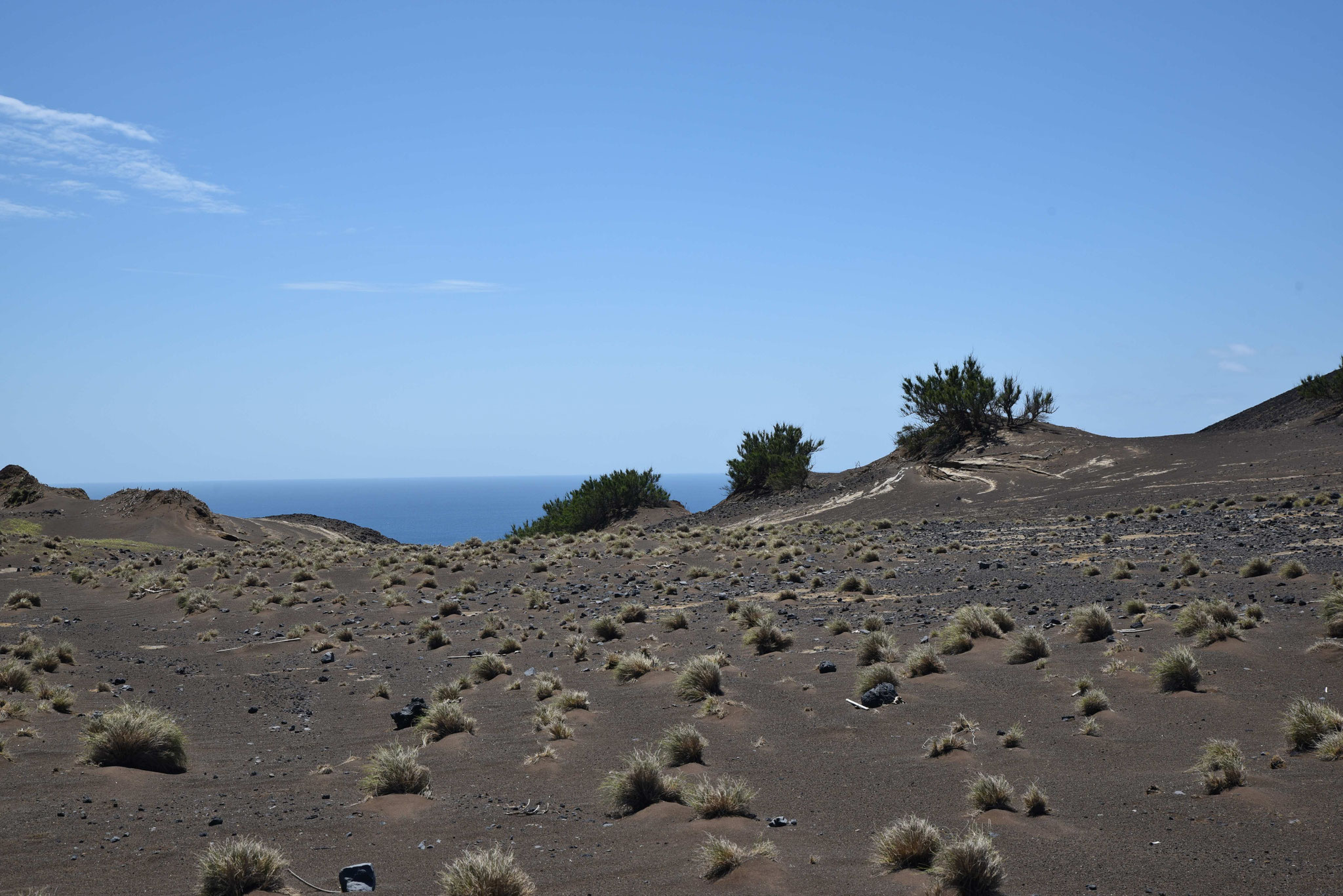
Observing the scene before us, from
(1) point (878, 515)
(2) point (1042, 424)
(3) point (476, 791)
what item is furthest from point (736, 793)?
(2) point (1042, 424)

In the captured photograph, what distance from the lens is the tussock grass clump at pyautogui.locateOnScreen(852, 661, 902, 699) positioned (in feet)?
→ 38.4

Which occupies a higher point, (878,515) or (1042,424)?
(1042,424)

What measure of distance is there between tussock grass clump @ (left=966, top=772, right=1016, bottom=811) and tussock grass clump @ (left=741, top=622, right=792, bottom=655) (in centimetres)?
710

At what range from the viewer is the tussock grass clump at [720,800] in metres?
7.77

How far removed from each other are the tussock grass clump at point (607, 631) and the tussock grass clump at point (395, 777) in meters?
7.88

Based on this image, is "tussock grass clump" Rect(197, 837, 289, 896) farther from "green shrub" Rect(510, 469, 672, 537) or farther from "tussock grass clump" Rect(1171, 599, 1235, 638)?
"green shrub" Rect(510, 469, 672, 537)

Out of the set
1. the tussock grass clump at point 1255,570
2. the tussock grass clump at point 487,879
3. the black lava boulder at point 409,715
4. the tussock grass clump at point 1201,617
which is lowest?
the black lava boulder at point 409,715

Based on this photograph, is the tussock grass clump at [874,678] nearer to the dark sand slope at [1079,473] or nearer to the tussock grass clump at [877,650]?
the tussock grass clump at [877,650]

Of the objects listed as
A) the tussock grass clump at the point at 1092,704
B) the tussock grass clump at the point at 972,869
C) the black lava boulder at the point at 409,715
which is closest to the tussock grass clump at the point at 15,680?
the black lava boulder at the point at 409,715

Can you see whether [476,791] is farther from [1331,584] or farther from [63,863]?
[1331,584]

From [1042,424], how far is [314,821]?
160 ft

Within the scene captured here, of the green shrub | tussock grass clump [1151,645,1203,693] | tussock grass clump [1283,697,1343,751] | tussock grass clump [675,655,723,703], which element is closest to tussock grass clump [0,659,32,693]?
tussock grass clump [675,655,723,703]

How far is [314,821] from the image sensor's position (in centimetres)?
816

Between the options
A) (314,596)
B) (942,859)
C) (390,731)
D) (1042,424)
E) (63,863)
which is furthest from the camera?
(1042,424)
